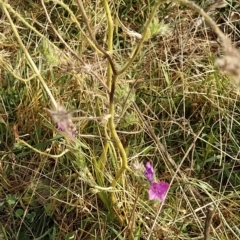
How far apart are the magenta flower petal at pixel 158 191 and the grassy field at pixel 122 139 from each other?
0.9 inches

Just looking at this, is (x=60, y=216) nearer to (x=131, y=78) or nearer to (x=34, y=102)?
(x=34, y=102)

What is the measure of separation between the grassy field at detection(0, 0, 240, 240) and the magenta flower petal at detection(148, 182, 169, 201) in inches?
0.9

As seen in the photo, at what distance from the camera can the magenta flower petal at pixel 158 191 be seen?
4.99 feet

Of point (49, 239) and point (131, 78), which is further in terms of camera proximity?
point (131, 78)

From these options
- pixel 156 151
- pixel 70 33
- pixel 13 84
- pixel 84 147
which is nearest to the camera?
pixel 84 147

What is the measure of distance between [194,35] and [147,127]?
1.82ft

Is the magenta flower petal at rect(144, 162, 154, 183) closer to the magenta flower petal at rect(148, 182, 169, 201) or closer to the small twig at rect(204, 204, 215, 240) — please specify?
the magenta flower petal at rect(148, 182, 169, 201)

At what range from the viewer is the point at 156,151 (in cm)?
179

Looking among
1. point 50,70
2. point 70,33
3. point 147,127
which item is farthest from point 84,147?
point 70,33

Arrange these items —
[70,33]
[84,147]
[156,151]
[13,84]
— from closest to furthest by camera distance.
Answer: [84,147] < [156,151] < [13,84] < [70,33]

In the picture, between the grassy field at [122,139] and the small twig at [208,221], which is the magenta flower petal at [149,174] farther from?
the small twig at [208,221]

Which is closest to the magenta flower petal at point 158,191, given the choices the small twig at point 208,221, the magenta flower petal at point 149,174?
the magenta flower petal at point 149,174

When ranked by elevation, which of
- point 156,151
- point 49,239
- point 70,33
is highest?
point 70,33

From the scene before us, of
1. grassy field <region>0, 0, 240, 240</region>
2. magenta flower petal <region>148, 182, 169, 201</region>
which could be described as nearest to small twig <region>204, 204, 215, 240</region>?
grassy field <region>0, 0, 240, 240</region>
